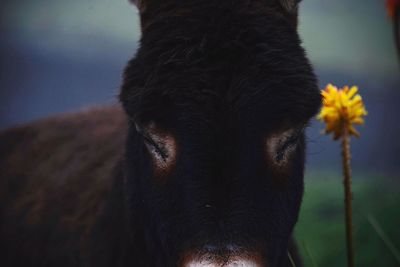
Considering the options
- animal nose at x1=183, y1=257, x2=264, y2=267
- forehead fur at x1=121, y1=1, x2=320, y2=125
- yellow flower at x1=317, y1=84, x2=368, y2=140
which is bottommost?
yellow flower at x1=317, y1=84, x2=368, y2=140

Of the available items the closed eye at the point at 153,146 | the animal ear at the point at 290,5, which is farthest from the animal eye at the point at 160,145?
the animal ear at the point at 290,5

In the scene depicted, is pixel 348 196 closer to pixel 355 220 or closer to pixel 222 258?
pixel 222 258

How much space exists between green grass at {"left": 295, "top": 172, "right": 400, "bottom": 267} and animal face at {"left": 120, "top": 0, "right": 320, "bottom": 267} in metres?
1.89

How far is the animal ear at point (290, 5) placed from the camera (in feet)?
8.02

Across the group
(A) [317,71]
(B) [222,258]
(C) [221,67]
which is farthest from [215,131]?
(A) [317,71]

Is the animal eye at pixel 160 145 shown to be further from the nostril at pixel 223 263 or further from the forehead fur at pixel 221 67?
the nostril at pixel 223 263

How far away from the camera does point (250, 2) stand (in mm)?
2363

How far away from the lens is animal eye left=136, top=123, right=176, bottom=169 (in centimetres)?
224

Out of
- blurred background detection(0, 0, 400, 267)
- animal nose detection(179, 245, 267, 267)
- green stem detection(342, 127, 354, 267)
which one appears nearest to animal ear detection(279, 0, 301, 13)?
green stem detection(342, 127, 354, 267)

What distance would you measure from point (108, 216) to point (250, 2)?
1.35 meters

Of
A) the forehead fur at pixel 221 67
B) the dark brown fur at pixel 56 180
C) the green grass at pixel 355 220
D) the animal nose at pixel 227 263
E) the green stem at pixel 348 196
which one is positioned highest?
the forehead fur at pixel 221 67

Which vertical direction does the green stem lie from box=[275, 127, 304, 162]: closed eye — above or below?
below

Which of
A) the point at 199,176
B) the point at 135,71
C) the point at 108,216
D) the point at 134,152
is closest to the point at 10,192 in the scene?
the point at 108,216

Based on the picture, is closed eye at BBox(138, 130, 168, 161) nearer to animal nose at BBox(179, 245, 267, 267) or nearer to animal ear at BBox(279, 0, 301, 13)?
animal nose at BBox(179, 245, 267, 267)
